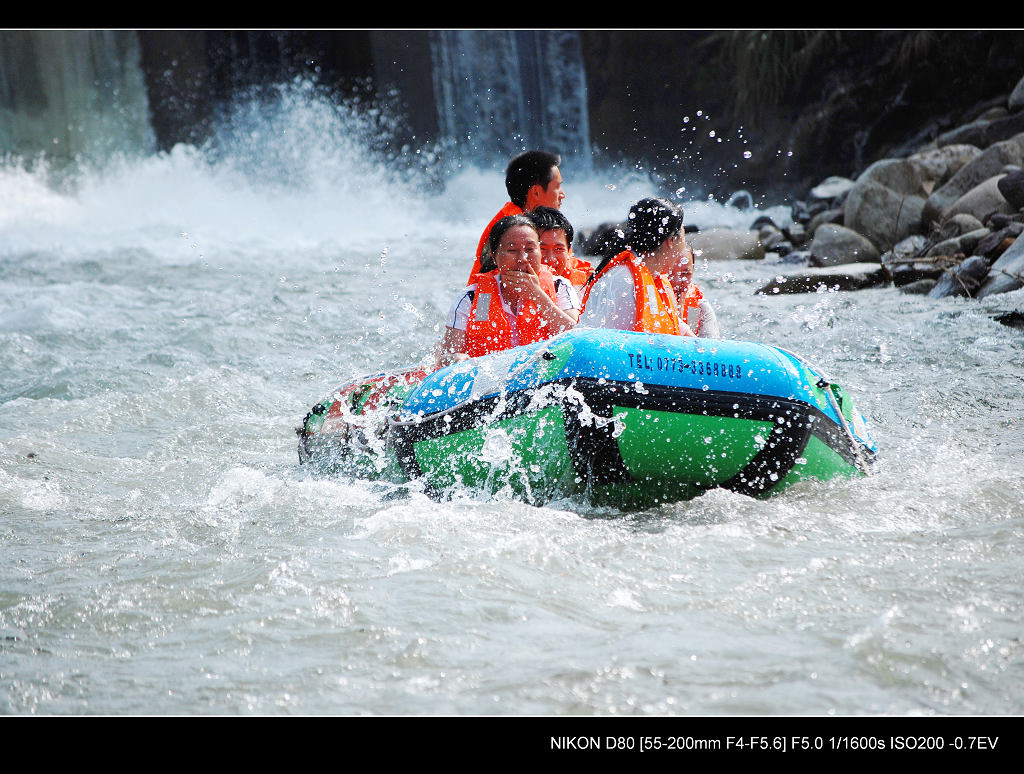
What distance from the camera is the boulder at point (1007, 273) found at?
7.25 metres

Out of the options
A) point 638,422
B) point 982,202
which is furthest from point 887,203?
point 638,422

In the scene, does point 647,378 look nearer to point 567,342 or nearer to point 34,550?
point 567,342

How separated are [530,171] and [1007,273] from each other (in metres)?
3.94

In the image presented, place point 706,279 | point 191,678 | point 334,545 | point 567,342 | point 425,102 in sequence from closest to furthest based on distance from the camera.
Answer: point 191,678 → point 334,545 → point 567,342 → point 706,279 → point 425,102

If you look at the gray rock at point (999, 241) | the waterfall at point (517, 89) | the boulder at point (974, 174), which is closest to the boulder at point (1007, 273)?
the gray rock at point (999, 241)

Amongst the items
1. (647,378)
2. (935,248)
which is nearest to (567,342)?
(647,378)

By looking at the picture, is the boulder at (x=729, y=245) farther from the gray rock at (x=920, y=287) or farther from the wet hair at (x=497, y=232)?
the wet hair at (x=497, y=232)

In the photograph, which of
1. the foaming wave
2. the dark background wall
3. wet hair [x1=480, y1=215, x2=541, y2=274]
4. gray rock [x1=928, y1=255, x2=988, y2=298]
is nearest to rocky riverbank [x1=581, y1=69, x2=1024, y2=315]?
gray rock [x1=928, y1=255, x2=988, y2=298]

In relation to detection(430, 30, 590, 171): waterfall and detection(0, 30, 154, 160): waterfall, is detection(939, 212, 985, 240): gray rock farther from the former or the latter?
detection(0, 30, 154, 160): waterfall

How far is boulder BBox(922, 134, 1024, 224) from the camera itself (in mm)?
9930

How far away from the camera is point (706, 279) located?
10062 mm

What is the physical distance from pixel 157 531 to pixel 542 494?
4.26ft

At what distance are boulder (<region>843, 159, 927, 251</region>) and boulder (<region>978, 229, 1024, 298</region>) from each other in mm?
2650

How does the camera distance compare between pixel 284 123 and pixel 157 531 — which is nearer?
pixel 157 531
